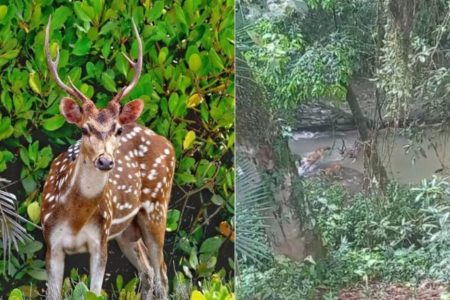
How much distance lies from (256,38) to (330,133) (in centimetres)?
60

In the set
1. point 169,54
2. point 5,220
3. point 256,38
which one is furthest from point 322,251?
point 5,220

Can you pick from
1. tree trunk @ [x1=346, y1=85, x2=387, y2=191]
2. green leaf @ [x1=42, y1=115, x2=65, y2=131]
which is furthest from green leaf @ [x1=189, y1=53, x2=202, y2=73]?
tree trunk @ [x1=346, y1=85, x2=387, y2=191]

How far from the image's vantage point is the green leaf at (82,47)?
11.8 feet

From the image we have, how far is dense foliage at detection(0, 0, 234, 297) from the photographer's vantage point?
3566mm

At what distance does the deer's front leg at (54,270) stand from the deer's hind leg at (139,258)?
27 centimetres

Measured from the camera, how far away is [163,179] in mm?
3812

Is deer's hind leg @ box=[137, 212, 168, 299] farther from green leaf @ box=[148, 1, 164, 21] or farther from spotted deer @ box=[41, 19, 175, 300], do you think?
green leaf @ box=[148, 1, 164, 21]

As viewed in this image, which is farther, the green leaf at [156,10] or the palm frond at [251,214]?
the palm frond at [251,214]

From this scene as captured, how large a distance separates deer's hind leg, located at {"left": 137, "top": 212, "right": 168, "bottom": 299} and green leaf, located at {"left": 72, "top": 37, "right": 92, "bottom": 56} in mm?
692

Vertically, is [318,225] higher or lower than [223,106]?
lower

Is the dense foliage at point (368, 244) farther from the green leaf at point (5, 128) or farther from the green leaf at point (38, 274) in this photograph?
the green leaf at point (5, 128)

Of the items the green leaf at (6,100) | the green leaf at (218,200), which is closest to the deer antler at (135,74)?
the green leaf at (6,100)

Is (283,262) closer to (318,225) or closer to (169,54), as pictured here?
(318,225)

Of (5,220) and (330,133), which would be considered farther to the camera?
(330,133)
